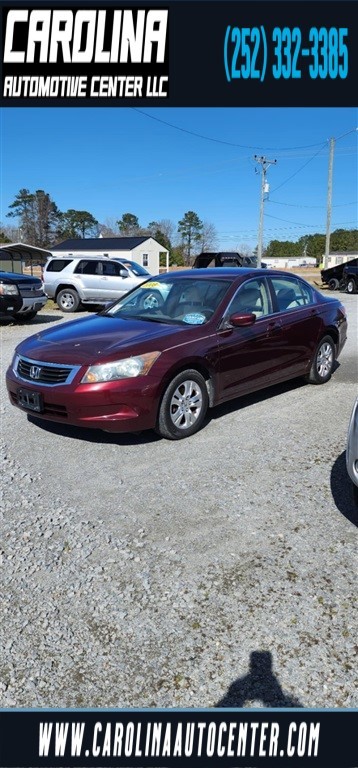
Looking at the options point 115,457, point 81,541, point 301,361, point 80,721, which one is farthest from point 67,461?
point 301,361

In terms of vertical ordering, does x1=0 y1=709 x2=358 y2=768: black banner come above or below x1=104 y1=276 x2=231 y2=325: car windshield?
below

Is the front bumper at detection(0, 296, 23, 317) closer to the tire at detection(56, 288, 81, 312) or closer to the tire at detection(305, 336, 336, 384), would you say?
the tire at detection(56, 288, 81, 312)

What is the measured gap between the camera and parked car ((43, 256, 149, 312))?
15703mm

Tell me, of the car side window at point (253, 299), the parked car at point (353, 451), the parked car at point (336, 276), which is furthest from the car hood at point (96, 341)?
the parked car at point (336, 276)

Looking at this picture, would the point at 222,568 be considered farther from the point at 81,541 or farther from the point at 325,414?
the point at 325,414

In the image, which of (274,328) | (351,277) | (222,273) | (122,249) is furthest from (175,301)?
(122,249)

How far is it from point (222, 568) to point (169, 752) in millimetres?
1039

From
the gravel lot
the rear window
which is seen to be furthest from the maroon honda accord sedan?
the rear window

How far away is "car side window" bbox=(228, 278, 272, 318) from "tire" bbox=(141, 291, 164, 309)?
78cm

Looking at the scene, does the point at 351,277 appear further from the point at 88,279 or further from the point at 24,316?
the point at 24,316

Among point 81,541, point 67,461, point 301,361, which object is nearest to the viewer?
point 81,541

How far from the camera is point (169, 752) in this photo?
2.00 metres

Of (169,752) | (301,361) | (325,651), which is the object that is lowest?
(169,752)

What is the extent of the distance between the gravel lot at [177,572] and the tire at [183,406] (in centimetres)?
13
